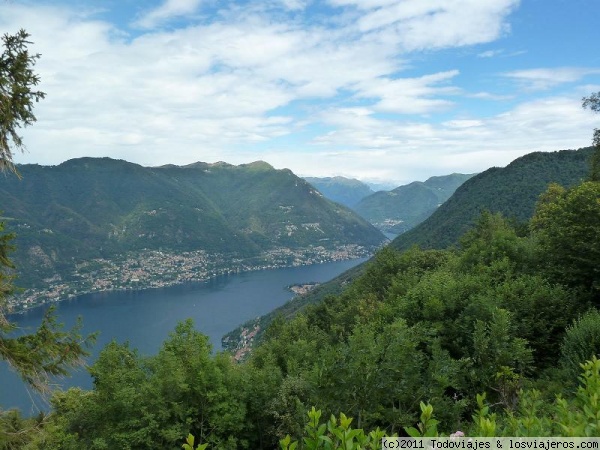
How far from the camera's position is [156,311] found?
146 m

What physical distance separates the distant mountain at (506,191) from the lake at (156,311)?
68011mm

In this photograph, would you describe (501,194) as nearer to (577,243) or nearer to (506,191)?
(506,191)

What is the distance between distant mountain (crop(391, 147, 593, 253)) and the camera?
99.1m

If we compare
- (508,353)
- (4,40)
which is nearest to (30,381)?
(4,40)

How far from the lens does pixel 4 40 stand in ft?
24.9

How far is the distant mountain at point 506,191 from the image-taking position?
9906 cm

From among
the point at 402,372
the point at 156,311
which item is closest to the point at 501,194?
the point at 402,372

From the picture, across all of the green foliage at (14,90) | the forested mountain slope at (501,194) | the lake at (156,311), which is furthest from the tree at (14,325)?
the lake at (156,311)

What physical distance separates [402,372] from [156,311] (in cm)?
15167

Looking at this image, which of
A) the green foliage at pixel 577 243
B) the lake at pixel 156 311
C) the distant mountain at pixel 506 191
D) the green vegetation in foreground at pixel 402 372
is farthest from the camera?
the lake at pixel 156 311

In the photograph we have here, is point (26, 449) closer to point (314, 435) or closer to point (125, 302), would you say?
point (314, 435)

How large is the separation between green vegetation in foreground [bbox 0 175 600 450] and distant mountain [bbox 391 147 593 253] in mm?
82615

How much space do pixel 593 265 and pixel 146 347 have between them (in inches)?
4248

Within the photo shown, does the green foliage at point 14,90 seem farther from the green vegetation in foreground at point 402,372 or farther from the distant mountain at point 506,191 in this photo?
the distant mountain at point 506,191
